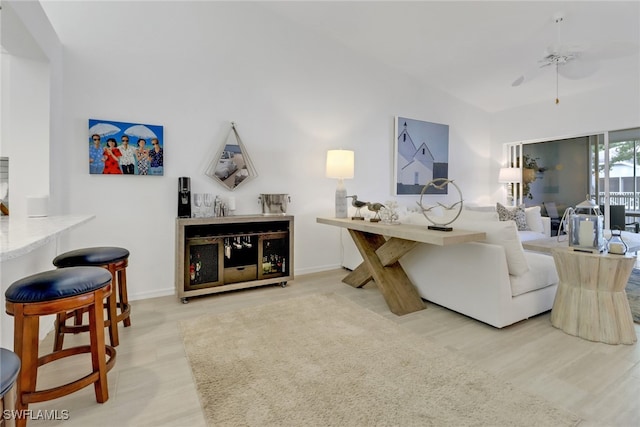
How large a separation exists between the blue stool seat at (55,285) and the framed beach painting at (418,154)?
13.2 ft

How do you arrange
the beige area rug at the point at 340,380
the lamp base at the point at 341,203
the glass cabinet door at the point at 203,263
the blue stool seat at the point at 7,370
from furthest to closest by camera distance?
the lamp base at the point at 341,203, the glass cabinet door at the point at 203,263, the beige area rug at the point at 340,380, the blue stool seat at the point at 7,370

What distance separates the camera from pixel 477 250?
2398 millimetres

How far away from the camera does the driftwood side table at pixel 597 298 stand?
2105mm

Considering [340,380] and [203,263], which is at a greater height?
[203,263]

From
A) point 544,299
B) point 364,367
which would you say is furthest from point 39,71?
point 544,299

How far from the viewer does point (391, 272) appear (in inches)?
114

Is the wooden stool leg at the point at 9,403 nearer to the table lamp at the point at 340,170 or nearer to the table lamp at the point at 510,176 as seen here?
the table lamp at the point at 340,170

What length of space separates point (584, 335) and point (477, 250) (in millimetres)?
879

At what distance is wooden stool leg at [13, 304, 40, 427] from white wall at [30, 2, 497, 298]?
1.79 m

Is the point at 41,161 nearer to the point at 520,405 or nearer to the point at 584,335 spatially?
the point at 520,405

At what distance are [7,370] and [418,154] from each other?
5.00 metres

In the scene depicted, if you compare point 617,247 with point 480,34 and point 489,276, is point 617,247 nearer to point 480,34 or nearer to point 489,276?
point 489,276

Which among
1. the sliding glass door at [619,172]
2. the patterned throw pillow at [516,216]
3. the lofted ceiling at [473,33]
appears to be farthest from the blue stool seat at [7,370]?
the sliding glass door at [619,172]

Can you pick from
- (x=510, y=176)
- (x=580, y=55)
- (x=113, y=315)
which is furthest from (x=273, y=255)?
(x=510, y=176)
